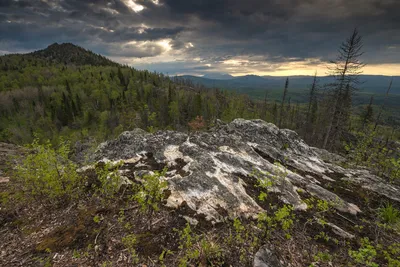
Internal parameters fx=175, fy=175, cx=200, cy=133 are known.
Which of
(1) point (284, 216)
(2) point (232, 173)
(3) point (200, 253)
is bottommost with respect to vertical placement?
(3) point (200, 253)

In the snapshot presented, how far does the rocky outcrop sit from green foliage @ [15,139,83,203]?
2090 millimetres

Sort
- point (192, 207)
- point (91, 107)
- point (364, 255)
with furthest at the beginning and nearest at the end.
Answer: point (91, 107) → point (192, 207) → point (364, 255)

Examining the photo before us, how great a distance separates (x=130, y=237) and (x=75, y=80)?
137 meters

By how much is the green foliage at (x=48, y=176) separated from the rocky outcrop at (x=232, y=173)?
82.3 inches

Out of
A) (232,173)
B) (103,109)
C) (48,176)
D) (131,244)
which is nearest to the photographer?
(131,244)

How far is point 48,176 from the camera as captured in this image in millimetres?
6207

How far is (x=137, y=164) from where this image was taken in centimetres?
925

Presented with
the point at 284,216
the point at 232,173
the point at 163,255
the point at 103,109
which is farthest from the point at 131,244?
the point at 103,109

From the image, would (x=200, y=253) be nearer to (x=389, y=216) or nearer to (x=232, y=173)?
(x=232, y=173)

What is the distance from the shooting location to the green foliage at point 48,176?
638 cm

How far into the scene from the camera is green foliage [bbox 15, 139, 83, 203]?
6375mm

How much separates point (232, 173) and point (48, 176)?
7.41m

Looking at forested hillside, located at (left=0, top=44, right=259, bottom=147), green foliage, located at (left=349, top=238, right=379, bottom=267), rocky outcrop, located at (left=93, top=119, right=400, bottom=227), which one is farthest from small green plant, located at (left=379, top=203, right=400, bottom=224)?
forested hillside, located at (left=0, top=44, right=259, bottom=147)

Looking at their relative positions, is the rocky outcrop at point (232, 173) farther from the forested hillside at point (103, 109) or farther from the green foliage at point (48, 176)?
the forested hillside at point (103, 109)
